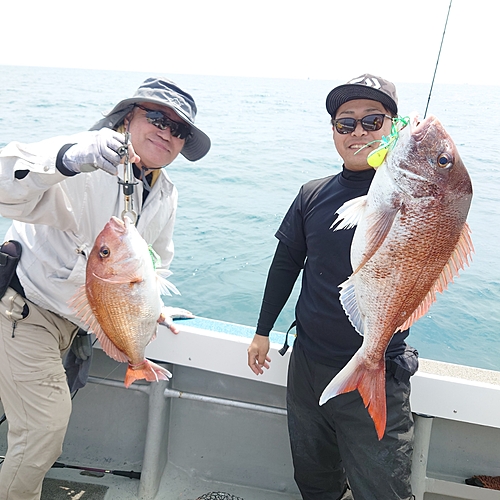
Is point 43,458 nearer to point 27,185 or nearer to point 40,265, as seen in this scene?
point 40,265

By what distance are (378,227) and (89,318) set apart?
1310mm

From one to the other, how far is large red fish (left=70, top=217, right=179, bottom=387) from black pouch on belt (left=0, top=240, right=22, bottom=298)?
0.51 metres

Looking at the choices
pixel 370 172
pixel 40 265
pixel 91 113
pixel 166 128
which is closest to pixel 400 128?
pixel 370 172

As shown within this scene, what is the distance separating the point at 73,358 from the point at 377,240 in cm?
205

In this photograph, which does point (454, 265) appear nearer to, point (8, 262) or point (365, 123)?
point (365, 123)

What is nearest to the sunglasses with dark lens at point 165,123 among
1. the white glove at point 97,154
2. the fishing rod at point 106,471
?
the white glove at point 97,154

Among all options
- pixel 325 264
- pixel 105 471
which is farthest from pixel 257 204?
pixel 325 264

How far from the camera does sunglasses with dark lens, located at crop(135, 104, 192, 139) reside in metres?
2.52

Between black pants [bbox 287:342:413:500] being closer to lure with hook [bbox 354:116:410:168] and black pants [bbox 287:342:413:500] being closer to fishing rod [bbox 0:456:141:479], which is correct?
lure with hook [bbox 354:116:410:168]

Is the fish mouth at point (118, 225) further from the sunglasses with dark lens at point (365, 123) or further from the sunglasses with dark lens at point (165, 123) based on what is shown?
the sunglasses with dark lens at point (365, 123)

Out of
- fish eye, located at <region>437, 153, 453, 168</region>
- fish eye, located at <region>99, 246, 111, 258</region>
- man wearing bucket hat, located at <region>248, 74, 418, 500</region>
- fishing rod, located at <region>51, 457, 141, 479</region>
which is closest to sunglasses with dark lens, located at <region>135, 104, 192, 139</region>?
man wearing bucket hat, located at <region>248, 74, 418, 500</region>

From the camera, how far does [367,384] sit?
185 centimetres

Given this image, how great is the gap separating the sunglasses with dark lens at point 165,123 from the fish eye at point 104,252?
0.85 meters

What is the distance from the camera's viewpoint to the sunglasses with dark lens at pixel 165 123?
2.52 m
